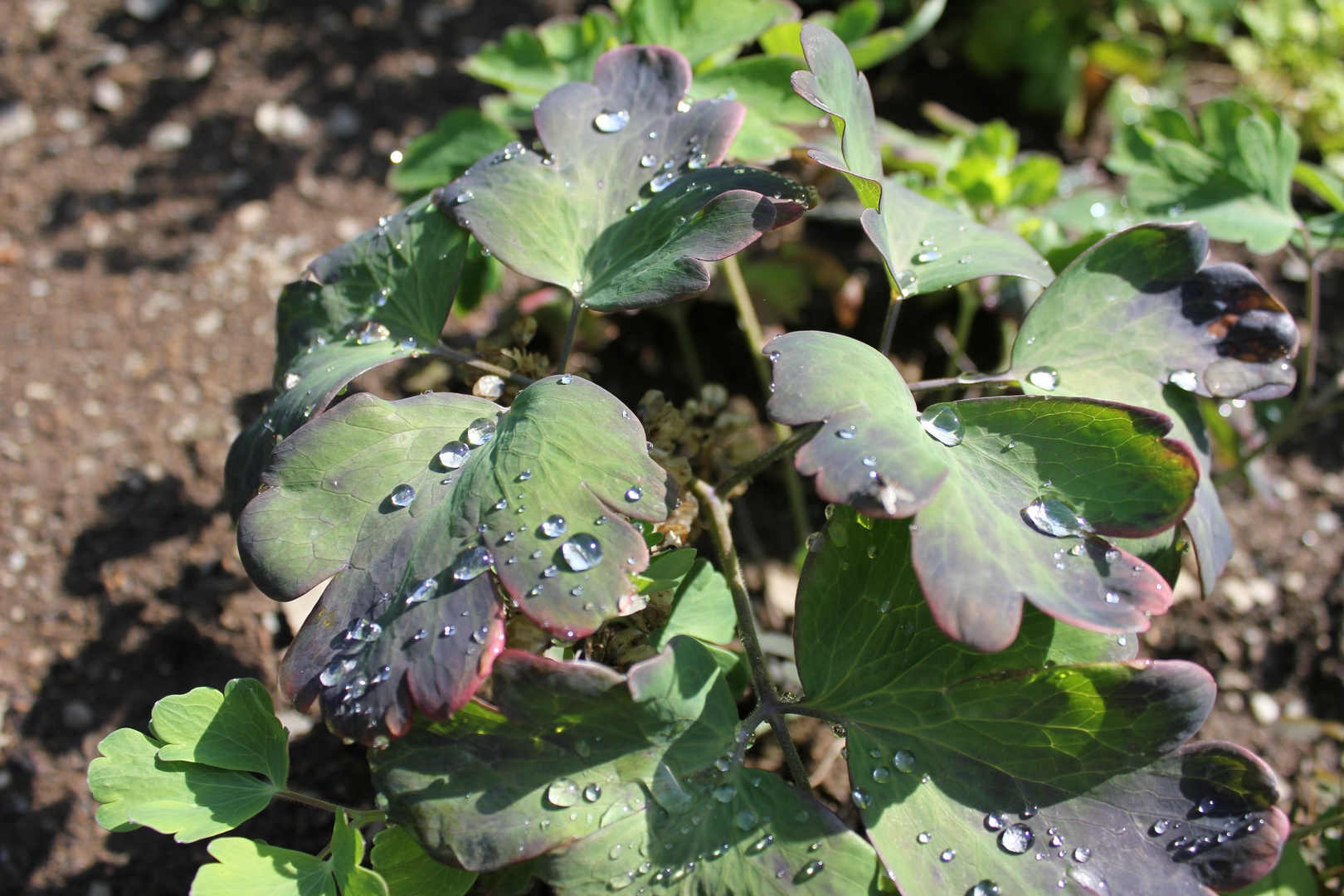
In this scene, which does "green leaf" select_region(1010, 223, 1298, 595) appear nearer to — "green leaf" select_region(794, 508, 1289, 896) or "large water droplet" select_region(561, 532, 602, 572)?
"green leaf" select_region(794, 508, 1289, 896)

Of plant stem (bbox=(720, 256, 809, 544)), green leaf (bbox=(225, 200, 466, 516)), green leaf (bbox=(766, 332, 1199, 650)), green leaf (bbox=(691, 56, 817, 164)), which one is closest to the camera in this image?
green leaf (bbox=(766, 332, 1199, 650))

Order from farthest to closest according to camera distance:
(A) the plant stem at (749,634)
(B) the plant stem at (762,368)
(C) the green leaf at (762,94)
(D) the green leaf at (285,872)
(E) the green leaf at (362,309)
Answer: (B) the plant stem at (762,368) → (C) the green leaf at (762,94) → (E) the green leaf at (362,309) → (A) the plant stem at (749,634) → (D) the green leaf at (285,872)

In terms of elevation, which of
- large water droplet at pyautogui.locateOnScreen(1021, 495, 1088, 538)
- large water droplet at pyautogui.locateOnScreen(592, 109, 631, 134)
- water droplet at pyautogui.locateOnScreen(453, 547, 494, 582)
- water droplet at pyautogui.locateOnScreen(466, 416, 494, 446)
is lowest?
large water droplet at pyautogui.locateOnScreen(1021, 495, 1088, 538)

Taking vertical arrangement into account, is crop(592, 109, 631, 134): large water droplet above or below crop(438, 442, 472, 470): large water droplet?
above

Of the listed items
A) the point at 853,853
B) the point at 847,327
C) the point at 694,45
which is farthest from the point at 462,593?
the point at 847,327

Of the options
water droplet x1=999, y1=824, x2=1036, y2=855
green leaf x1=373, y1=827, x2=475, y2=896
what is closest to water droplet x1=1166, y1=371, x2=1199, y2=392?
water droplet x1=999, y1=824, x2=1036, y2=855

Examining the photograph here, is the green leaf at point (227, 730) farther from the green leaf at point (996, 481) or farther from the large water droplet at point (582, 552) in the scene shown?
the green leaf at point (996, 481)

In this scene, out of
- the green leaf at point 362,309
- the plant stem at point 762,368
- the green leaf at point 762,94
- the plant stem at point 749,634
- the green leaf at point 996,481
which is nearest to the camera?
the green leaf at point 996,481

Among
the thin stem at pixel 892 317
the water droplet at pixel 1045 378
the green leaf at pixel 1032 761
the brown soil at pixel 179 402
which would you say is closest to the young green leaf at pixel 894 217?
the thin stem at pixel 892 317
